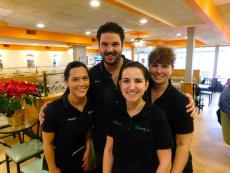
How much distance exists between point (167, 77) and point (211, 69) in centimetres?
1111

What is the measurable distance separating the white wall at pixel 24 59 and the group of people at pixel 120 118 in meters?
11.1

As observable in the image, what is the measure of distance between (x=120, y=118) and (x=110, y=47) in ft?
2.08

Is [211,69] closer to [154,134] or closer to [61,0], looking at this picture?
[61,0]

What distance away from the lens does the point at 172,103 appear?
106 centimetres

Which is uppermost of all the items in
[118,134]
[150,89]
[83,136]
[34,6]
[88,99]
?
[34,6]

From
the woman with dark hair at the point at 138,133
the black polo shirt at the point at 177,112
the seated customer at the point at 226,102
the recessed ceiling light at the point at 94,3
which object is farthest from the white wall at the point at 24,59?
the black polo shirt at the point at 177,112

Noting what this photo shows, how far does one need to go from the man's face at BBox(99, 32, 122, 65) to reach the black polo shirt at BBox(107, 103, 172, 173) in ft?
1.89

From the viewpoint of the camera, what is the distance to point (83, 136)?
140 centimetres

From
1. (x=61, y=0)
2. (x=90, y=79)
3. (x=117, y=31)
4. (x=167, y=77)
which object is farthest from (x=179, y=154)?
(x=61, y=0)

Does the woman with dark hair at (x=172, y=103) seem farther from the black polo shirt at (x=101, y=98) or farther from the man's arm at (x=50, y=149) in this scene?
the man's arm at (x=50, y=149)

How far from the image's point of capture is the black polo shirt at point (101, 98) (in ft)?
4.44

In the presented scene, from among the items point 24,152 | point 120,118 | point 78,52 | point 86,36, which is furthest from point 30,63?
point 120,118

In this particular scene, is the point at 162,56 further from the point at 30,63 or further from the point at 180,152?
the point at 30,63

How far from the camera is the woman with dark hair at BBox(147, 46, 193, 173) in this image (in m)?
1.04
